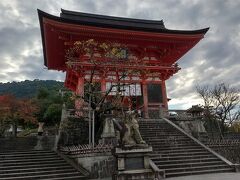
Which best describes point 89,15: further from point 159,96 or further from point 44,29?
point 159,96

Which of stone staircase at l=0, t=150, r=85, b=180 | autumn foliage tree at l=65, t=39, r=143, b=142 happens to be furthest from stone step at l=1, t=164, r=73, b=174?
autumn foliage tree at l=65, t=39, r=143, b=142

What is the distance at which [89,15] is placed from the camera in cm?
3052

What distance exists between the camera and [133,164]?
12.7 meters

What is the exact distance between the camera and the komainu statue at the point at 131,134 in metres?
12.9

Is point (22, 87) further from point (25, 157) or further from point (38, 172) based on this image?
point (38, 172)

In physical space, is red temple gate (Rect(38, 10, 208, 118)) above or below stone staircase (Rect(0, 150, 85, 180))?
above

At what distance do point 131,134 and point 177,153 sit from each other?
14.3 feet

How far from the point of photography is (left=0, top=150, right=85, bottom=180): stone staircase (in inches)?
536

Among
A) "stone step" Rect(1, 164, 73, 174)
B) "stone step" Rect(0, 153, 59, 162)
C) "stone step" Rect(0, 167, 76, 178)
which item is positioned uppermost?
"stone step" Rect(0, 153, 59, 162)

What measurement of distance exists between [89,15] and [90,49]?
9.90 meters

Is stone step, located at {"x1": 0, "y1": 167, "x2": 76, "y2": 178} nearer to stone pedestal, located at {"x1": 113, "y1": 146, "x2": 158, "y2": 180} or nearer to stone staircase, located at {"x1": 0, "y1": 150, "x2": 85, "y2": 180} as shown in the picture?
stone staircase, located at {"x1": 0, "y1": 150, "x2": 85, "y2": 180}

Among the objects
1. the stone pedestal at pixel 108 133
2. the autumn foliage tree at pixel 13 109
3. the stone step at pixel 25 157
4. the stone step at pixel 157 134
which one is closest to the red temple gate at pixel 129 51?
the stone step at pixel 157 134

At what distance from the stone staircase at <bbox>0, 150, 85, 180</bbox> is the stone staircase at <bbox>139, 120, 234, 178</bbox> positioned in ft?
15.1

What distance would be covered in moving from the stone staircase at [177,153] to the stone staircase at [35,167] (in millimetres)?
4617
